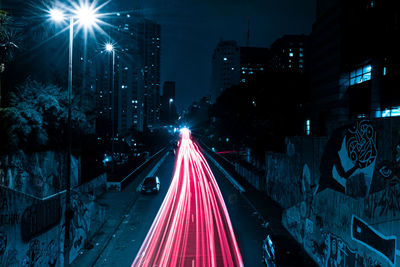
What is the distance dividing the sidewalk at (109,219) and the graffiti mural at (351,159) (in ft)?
36.7

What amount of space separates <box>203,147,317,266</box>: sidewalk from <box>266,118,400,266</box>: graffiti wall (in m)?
1.16

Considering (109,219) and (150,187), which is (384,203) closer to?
(109,219)

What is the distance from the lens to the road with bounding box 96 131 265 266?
12555 millimetres

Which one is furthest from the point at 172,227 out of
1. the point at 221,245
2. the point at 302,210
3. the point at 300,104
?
the point at 300,104

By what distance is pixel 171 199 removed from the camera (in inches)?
931

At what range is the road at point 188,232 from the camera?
41.2ft

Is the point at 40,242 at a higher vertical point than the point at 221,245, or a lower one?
higher

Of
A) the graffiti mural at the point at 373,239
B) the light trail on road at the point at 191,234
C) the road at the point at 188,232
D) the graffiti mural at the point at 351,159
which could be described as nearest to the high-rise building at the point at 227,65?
the road at the point at 188,232

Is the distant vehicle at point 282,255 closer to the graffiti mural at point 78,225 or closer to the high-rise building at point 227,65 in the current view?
the graffiti mural at point 78,225

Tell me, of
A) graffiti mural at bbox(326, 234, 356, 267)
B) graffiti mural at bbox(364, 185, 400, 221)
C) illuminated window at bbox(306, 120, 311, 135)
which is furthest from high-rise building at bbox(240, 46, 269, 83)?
graffiti mural at bbox(364, 185, 400, 221)

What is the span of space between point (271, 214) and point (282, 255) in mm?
8991

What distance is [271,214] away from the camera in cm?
1920

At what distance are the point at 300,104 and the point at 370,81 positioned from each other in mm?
9650

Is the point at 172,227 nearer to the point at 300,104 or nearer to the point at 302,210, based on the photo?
the point at 302,210
